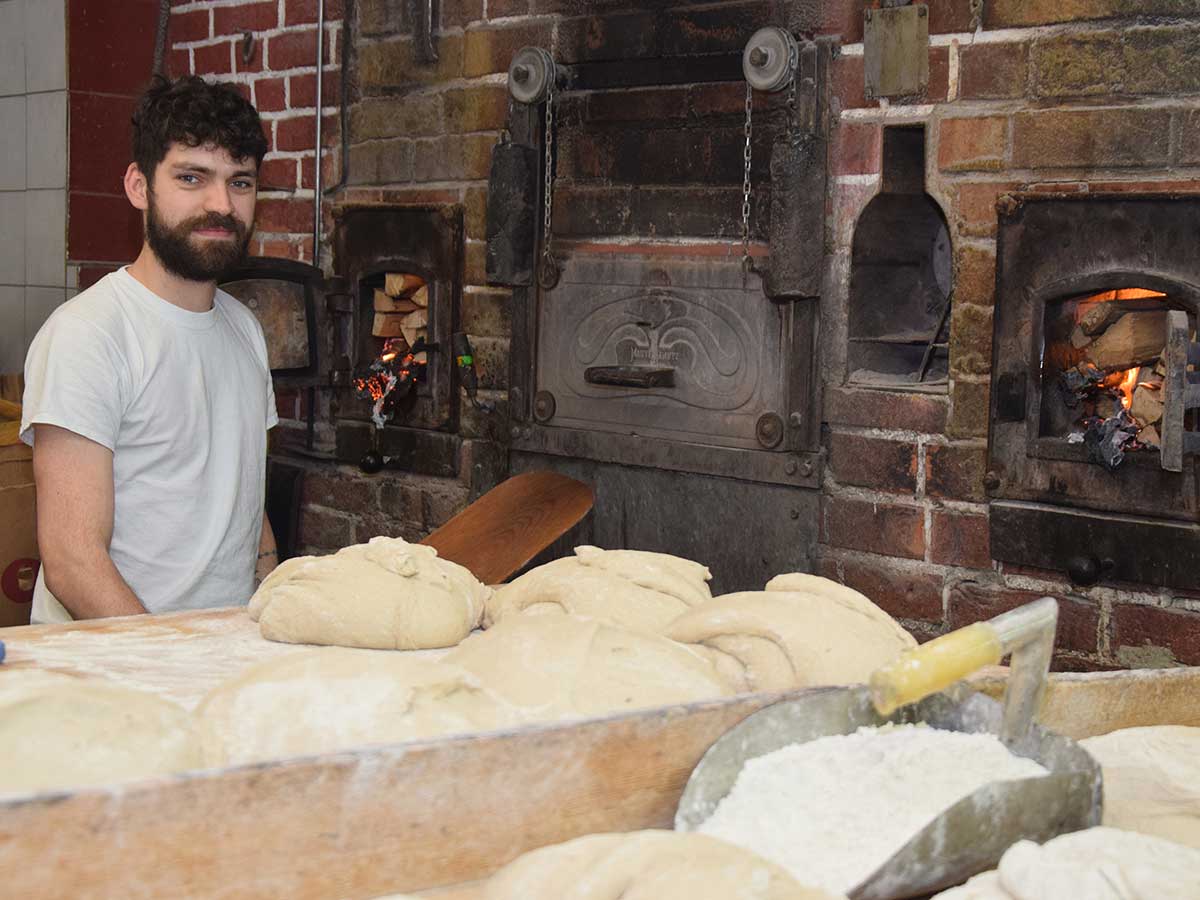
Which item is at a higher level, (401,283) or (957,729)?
(401,283)

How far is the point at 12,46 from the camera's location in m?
4.51

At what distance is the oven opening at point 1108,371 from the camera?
8.15 feet

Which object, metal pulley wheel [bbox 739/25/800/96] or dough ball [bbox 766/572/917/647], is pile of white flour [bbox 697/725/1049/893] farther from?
metal pulley wheel [bbox 739/25/800/96]

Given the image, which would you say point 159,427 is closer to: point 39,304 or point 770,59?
point 770,59

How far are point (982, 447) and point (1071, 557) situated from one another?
0.29 meters

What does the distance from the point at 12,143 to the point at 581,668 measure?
3.99 meters

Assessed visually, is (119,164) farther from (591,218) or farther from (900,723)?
(900,723)

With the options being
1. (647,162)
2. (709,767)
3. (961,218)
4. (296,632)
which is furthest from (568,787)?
(647,162)

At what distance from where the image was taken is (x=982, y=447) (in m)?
2.73

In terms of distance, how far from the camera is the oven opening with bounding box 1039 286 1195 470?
8.15 feet

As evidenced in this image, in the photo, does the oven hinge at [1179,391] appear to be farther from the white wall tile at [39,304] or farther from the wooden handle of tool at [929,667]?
the white wall tile at [39,304]

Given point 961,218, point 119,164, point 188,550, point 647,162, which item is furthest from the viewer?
point 119,164

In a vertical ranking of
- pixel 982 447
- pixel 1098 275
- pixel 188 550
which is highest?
pixel 1098 275

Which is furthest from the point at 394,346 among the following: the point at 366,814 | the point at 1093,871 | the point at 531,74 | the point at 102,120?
the point at 1093,871
